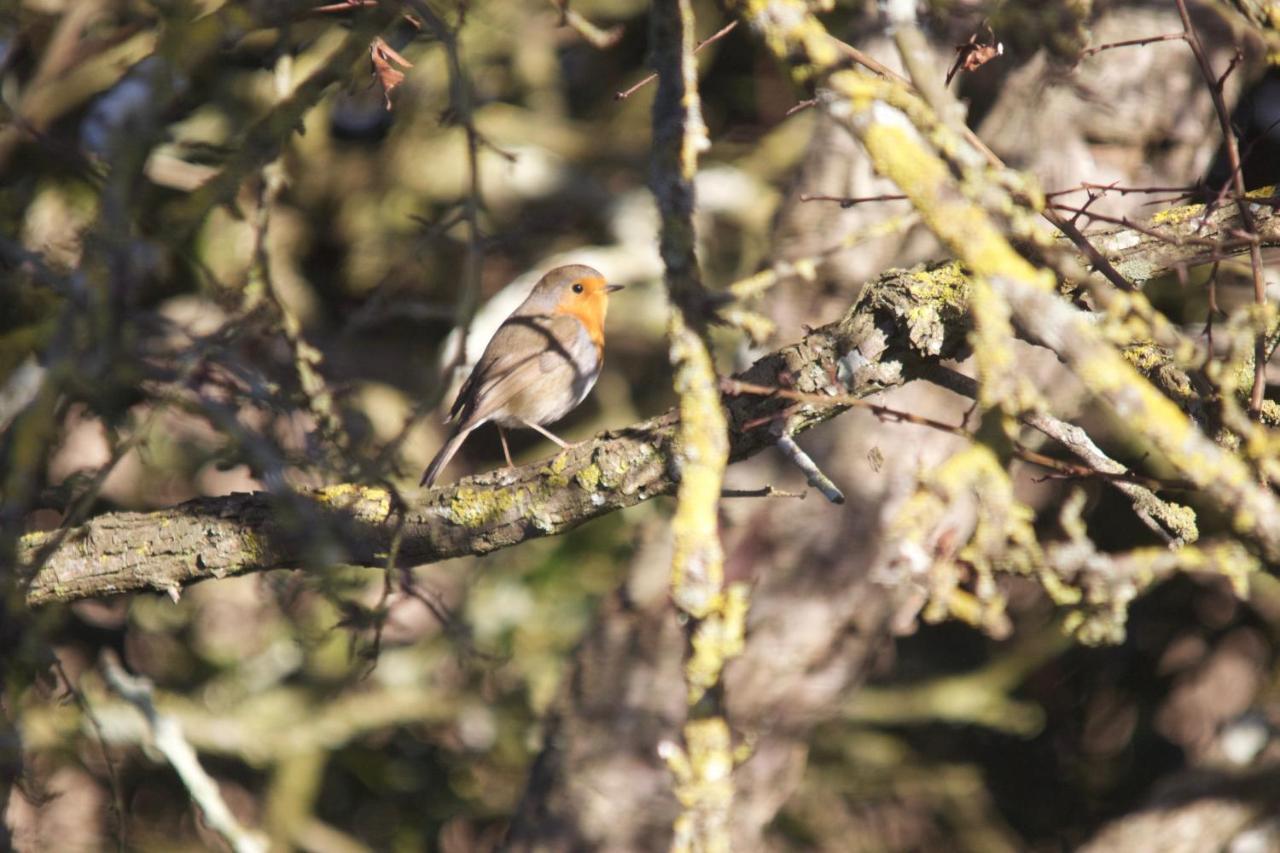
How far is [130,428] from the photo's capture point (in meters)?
2.67

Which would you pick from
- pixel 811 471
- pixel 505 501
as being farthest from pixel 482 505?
pixel 811 471

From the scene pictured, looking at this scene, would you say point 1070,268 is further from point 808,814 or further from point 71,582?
point 808,814

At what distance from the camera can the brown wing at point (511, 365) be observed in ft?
16.3

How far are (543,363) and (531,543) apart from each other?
1549mm

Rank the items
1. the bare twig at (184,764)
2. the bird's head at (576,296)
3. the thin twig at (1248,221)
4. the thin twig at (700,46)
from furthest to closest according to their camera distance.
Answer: the bird's head at (576,296) < the bare twig at (184,764) < the thin twig at (700,46) < the thin twig at (1248,221)

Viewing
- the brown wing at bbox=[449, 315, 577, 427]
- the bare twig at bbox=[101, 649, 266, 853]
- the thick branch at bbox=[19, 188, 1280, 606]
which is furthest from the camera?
the brown wing at bbox=[449, 315, 577, 427]

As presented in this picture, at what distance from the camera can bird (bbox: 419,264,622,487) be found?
4.98 metres

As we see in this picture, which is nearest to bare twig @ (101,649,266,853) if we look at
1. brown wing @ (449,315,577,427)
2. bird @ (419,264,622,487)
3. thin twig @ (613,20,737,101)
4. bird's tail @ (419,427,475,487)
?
bird's tail @ (419,427,475,487)

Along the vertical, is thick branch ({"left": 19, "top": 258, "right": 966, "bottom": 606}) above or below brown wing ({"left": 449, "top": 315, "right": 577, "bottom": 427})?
above

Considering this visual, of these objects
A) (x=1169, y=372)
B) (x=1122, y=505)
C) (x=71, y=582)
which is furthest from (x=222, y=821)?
(x=1122, y=505)

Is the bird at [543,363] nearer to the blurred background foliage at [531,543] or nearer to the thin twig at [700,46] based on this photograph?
the blurred background foliage at [531,543]

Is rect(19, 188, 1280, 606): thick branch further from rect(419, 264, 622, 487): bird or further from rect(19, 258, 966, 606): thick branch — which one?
rect(419, 264, 622, 487): bird

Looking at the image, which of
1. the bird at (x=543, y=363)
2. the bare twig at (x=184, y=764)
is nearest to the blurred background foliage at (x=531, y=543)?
the bird at (x=543, y=363)

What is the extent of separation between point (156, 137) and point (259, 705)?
4.15 meters
